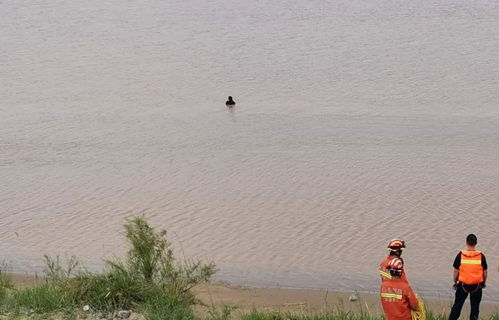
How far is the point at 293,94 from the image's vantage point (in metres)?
23.1

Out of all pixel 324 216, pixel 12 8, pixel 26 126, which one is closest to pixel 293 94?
pixel 26 126

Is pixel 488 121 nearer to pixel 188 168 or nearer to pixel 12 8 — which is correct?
pixel 188 168

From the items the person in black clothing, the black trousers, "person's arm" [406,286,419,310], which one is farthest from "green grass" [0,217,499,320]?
"person's arm" [406,286,419,310]

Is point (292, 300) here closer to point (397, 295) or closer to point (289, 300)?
point (289, 300)

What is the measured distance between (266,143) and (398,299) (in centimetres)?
1215

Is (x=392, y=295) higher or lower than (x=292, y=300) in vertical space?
higher

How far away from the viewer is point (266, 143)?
18922mm

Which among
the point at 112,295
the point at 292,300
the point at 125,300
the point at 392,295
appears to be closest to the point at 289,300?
the point at 292,300

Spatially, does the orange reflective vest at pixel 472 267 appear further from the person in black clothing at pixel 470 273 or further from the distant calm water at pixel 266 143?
the distant calm water at pixel 266 143

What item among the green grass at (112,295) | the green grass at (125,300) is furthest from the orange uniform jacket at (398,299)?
the green grass at (112,295)

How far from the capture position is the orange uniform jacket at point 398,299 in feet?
22.6

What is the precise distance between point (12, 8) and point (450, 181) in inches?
1219

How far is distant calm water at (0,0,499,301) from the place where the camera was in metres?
13.2

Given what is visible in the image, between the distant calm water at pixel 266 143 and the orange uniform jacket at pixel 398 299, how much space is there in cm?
419
